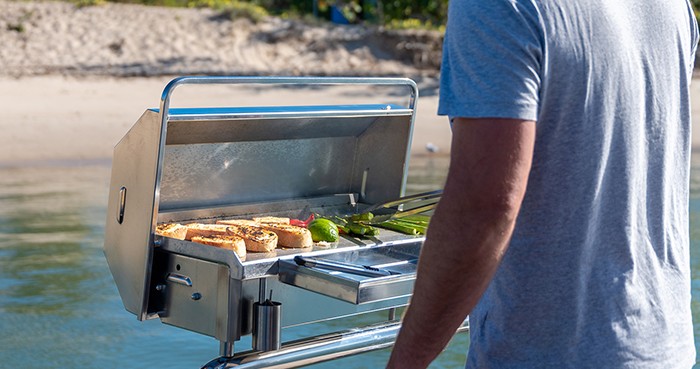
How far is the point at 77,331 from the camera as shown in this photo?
22.0 ft

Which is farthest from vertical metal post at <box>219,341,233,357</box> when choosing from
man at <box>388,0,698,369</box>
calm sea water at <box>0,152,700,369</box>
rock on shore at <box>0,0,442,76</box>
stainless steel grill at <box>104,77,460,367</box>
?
rock on shore at <box>0,0,442,76</box>

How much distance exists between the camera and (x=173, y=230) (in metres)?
3.23

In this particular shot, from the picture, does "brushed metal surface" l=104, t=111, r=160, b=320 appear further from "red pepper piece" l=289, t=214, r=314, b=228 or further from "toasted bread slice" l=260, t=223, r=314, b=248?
"red pepper piece" l=289, t=214, r=314, b=228

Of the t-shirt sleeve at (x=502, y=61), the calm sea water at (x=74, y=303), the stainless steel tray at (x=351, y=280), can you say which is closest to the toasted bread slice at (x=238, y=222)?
the stainless steel tray at (x=351, y=280)

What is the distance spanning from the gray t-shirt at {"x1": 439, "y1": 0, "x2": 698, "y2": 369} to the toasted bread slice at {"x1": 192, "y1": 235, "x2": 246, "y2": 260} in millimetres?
1477

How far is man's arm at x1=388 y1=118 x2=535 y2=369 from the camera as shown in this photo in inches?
56.2

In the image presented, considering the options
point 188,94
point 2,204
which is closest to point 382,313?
point 2,204

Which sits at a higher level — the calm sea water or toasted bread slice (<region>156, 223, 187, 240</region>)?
toasted bread slice (<region>156, 223, 187, 240</region>)

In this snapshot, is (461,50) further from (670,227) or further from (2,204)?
(2,204)

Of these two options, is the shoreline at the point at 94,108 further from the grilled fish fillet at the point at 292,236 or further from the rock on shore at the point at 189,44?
the grilled fish fillet at the point at 292,236

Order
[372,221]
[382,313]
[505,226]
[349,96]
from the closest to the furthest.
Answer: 1. [505,226]
2. [372,221]
3. [382,313]
4. [349,96]

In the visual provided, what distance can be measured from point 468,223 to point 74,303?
633 centimetres

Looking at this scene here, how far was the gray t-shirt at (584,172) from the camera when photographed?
1.45m

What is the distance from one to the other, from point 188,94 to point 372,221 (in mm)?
12654
